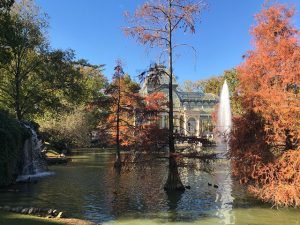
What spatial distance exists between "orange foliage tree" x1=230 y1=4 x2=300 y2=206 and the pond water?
105 cm

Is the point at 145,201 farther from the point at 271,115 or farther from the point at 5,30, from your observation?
the point at 5,30

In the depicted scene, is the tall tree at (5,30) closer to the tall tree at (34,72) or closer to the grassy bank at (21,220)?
the tall tree at (34,72)

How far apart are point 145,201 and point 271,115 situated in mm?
5999

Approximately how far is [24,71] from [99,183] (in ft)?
55.7

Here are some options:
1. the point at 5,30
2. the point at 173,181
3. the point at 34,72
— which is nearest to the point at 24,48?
the point at 34,72

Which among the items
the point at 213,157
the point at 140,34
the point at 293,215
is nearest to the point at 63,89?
the point at 140,34

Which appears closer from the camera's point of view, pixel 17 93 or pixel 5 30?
pixel 5 30

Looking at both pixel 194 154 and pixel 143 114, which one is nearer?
pixel 194 154

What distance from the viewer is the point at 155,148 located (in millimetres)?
19297

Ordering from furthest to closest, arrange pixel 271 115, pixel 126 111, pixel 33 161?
pixel 126 111, pixel 33 161, pixel 271 115

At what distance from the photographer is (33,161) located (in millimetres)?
26922

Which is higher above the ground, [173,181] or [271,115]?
[271,115]

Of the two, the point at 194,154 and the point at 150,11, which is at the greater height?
the point at 150,11

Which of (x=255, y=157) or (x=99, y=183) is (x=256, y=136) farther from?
(x=99, y=183)
